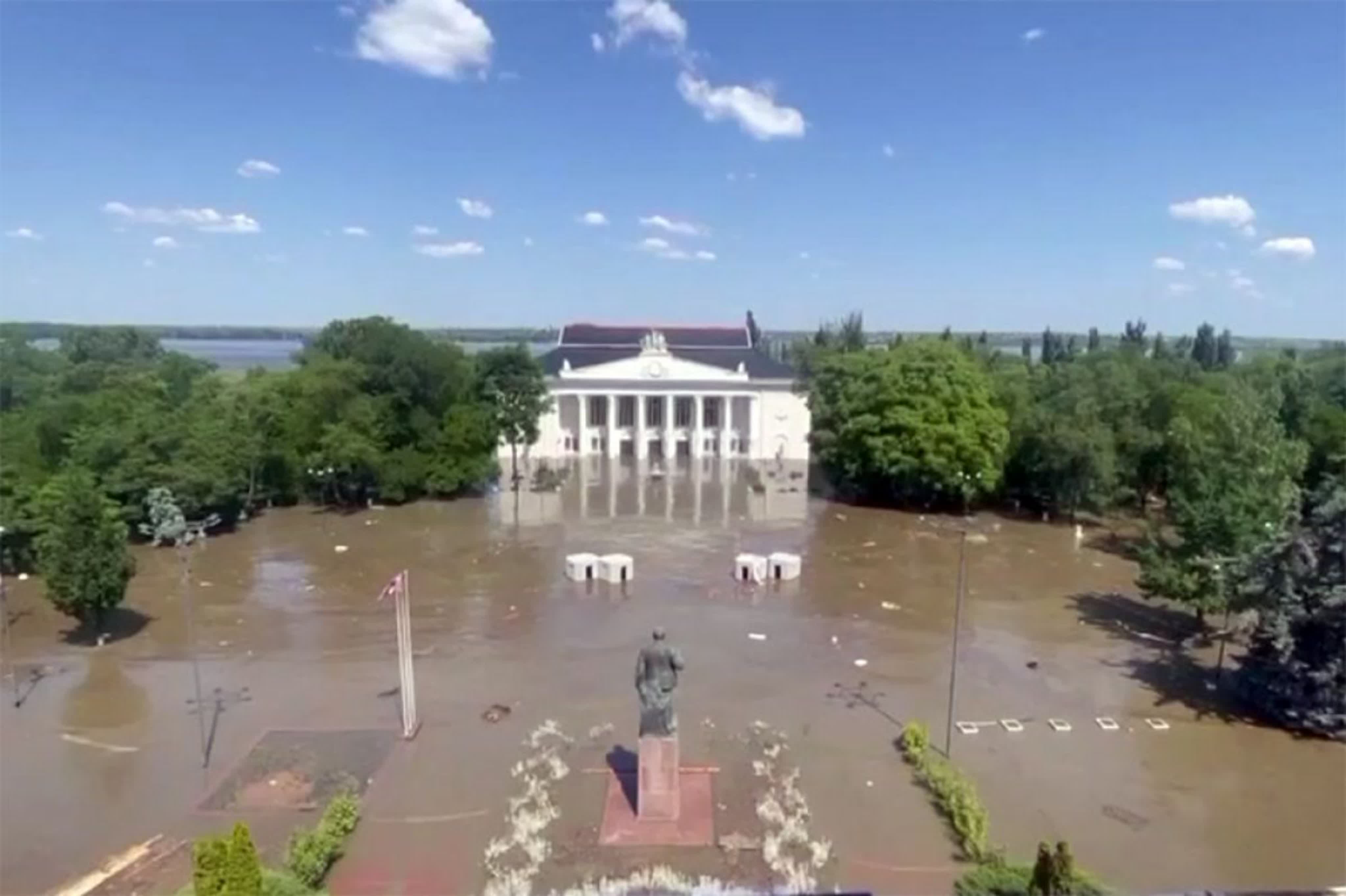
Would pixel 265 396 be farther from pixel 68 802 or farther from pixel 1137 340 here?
pixel 1137 340

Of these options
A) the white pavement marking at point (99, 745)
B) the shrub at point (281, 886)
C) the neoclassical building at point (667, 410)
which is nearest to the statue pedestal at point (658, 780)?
the shrub at point (281, 886)

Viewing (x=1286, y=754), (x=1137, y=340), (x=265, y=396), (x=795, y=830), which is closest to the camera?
(x=795, y=830)

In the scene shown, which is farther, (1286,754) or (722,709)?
(722,709)

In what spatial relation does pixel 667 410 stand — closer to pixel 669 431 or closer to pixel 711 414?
pixel 669 431

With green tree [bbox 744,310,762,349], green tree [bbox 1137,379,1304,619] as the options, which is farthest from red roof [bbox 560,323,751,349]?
green tree [bbox 1137,379,1304,619]

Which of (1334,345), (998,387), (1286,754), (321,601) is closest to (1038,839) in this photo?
(1286,754)

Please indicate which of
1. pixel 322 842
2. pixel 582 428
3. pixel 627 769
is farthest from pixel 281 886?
pixel 582 428

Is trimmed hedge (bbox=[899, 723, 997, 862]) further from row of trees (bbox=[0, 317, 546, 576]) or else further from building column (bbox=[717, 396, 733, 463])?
building column (bbox=[717, 396, 733, 463])
